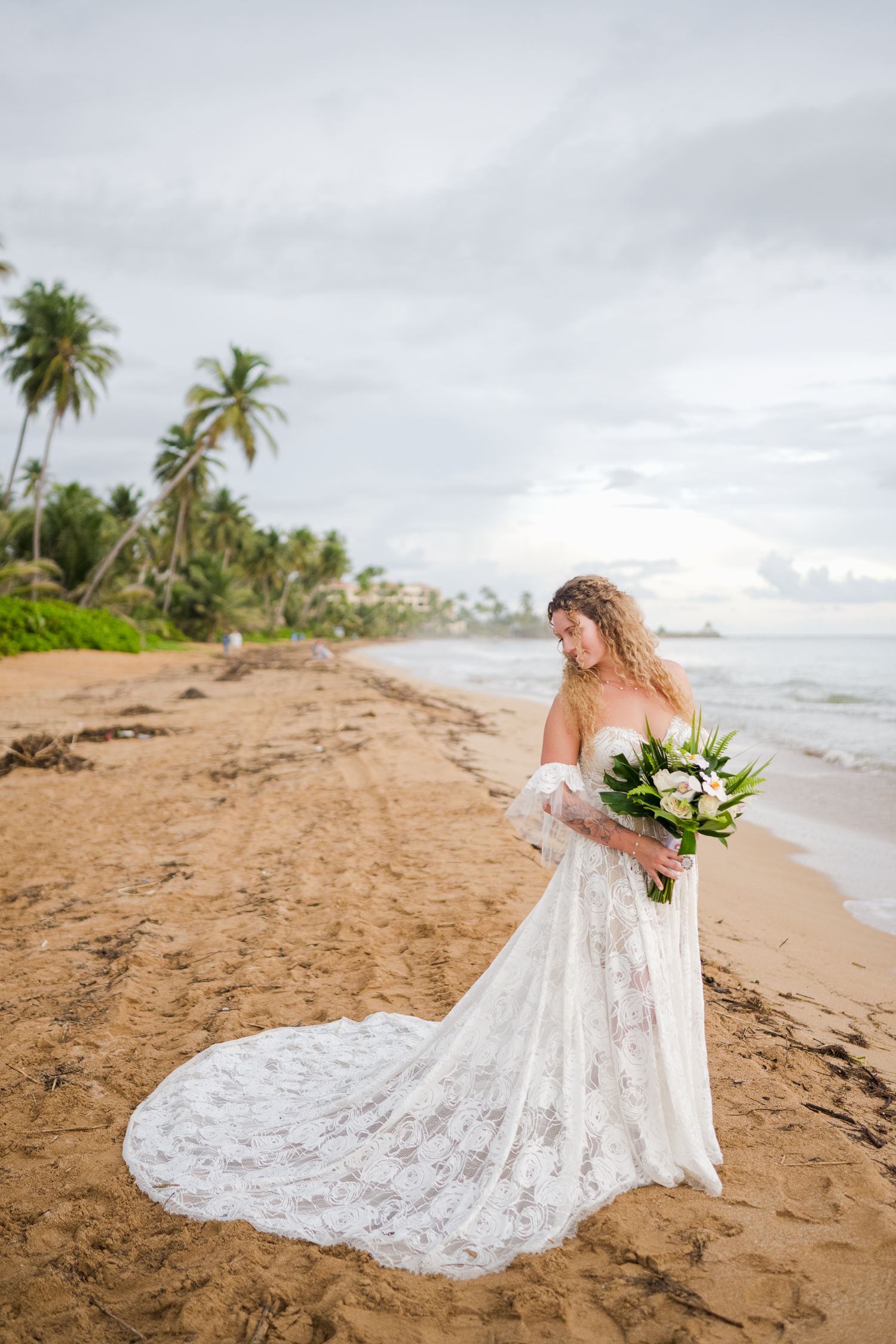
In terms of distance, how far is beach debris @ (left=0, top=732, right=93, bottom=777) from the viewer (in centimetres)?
876

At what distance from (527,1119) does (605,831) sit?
948 mm

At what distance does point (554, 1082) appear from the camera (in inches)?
96.1

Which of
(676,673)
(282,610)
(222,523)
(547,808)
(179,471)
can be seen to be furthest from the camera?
(282,610)

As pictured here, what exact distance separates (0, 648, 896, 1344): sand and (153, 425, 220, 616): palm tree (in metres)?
30.3

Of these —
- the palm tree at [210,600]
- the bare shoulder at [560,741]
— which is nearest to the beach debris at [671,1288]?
the bare shoulder at [560,741]

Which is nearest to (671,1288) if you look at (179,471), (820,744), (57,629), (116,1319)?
(116,1319)

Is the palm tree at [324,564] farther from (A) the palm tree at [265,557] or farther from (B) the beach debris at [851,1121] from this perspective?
(B) the beach debris at [851,1121]

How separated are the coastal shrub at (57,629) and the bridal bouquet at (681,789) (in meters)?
22.4

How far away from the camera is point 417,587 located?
191 m

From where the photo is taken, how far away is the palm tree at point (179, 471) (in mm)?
36219

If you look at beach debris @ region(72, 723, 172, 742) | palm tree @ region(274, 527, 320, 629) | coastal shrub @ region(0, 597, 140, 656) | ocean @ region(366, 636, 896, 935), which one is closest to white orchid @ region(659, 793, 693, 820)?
ocean @ region(366, 636, 896, 935)

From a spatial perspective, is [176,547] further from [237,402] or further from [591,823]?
[591,823]

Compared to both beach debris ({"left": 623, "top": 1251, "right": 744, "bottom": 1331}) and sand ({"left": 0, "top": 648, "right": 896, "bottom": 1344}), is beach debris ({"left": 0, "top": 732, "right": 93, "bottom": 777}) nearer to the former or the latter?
sand ({"left": 0, "top": 648, "right": 896, "bottom": 1344})

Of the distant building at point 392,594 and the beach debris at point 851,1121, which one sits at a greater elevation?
the distant building at point 392,594
